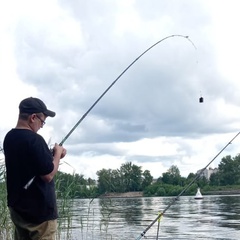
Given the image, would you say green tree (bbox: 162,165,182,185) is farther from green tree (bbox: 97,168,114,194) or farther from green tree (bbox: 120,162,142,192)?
green tree (bbox: 97,168,114,194)

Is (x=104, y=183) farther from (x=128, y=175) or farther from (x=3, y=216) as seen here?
(x=128, y=175)

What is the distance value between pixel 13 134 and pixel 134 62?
7.48 ft

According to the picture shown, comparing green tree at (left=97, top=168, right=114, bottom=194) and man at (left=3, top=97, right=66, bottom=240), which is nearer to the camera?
man at (left=3, top=97, right=66, bottom=240)

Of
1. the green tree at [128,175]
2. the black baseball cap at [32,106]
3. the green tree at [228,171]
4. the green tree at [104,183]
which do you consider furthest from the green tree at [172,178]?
the black baseball cap at [32,106]

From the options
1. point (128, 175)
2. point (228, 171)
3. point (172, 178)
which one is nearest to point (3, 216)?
point (128, 175)

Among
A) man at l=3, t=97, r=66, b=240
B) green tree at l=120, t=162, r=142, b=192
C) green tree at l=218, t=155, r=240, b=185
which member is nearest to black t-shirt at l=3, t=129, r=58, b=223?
man at l=3, t=97, r=66, b=240

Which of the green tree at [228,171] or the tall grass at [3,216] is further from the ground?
the green tree at [228,171]

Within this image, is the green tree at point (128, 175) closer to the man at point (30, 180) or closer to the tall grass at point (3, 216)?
the tall grass at point (3, 216)

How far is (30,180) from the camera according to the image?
4.08m

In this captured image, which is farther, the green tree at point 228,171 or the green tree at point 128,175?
the green tree at point 228,171

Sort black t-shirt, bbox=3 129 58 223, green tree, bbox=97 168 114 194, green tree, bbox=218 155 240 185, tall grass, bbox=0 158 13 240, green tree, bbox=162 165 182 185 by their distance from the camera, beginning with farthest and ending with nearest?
green tree, bbox=218 155 240 185 < green tree, bbox=162 165 182 185 < green tree, bbox=97 168 114 194 < tall grass, bbox=0 158 13 240 < black t-shirt, bbox=3 129 58 223

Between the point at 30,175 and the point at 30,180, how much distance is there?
1.5 inches

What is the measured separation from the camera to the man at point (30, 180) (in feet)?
13.3

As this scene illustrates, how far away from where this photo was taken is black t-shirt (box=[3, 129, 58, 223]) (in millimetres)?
4039
